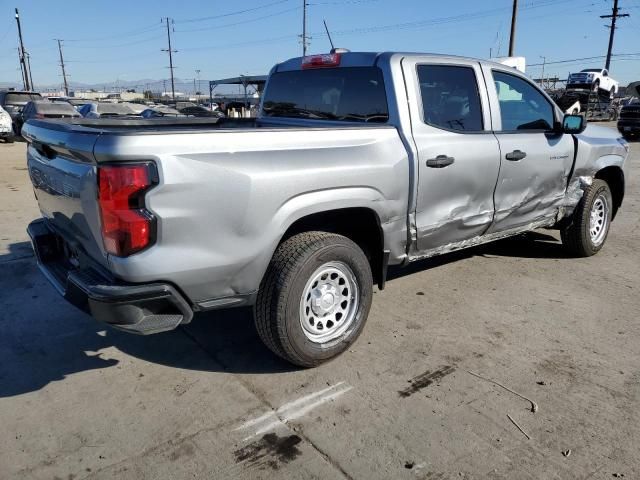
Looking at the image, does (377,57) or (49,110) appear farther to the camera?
(49,110)

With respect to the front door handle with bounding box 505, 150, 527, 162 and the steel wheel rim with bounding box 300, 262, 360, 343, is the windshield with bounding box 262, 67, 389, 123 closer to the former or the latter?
the steel wheel rim with bounding box 300, 262, 360, 343

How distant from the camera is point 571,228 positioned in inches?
210

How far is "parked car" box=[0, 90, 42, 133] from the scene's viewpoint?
19.9 m

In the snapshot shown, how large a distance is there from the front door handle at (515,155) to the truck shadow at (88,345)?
2.37m

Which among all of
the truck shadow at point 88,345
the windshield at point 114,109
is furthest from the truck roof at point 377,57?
the windshield at point 114,109

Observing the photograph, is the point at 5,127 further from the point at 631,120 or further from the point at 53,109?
the point at 631,120

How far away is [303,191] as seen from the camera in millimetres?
2898

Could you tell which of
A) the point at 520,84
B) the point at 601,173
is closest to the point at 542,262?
the point at 601,173

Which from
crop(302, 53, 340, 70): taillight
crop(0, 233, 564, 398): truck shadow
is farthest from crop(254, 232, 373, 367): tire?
crop(302, 53, 340, 70): taillight

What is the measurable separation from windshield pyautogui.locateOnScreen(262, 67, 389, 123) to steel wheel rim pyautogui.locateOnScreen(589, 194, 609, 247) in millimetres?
3074

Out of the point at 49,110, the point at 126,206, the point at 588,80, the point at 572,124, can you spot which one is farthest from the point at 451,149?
the point at 588,80

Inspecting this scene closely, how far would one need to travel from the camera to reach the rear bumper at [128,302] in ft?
8.11

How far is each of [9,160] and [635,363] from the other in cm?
1399

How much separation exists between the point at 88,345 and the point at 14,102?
20481 mm
